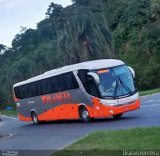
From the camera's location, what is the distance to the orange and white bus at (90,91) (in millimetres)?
23406

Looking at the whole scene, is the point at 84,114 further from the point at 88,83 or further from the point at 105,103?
the point at 105,103

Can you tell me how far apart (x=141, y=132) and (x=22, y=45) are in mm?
89256

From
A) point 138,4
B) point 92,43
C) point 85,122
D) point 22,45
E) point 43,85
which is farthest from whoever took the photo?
point 22,45

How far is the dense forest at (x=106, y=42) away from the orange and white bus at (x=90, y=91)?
30189mm

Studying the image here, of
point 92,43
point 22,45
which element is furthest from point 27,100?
point 22,45

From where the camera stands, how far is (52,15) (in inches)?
4250

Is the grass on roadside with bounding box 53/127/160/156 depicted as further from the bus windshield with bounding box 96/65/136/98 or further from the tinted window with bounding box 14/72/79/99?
the tinted window with bounding box 14/72/79/99

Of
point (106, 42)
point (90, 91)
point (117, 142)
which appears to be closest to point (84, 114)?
point (90, 91)

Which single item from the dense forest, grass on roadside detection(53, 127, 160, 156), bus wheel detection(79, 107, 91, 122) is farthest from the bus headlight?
the dense forest

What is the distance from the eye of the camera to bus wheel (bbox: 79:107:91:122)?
82.0 ft

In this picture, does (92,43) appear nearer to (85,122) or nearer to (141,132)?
(85,122)

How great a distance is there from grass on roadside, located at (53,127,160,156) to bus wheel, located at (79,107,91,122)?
30.5 ft

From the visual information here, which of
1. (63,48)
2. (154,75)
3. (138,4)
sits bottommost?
(154,75)

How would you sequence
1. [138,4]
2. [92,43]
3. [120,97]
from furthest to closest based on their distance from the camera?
Answer: [138,4]
[92,43]
[120,97]
